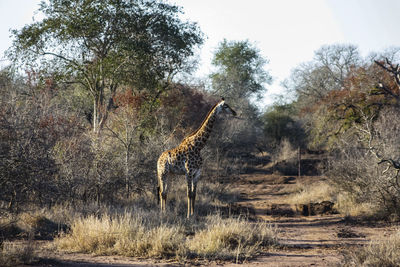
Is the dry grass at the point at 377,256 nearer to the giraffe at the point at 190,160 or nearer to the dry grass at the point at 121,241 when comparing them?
the dry grass at the point at 121,241

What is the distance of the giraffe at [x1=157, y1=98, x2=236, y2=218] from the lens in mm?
9597

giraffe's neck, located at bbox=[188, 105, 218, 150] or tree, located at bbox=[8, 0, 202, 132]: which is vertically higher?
tree, located at bbox=[8, 0, 202, 132]

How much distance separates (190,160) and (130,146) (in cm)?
409

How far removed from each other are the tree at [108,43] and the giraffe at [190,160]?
5040 millimetres

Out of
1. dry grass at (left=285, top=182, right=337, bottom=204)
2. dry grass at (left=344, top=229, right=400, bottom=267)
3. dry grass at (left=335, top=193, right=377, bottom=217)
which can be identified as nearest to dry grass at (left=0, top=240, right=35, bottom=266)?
dry grass at (left=344, top=229, right=400, bottom=267)

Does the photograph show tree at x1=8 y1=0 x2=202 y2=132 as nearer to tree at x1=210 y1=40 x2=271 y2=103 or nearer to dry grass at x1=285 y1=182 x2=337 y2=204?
dry grass at x1=285 y1=182 x2=337 y2=204

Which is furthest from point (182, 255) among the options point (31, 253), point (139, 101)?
point (139, 101)

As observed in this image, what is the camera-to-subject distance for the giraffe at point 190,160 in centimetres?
960

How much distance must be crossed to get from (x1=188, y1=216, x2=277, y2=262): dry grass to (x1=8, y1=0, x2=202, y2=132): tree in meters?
8.02

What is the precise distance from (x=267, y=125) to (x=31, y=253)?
89.3ft

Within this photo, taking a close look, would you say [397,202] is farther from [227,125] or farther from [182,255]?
[227,125]

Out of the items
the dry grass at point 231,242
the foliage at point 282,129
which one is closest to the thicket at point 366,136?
the foliage at point 282,129

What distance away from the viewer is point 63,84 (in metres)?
16.7

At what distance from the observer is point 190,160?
31.5 feet
